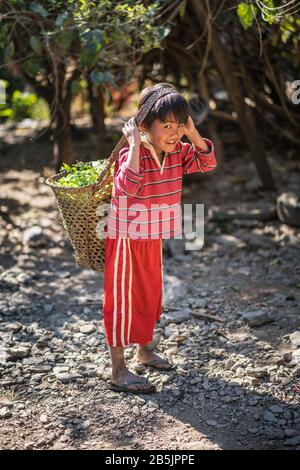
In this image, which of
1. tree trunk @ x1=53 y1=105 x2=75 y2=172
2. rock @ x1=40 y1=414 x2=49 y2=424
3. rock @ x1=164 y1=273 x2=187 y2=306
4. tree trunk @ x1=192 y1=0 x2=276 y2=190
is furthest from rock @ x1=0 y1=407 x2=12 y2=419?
tree trunk @ x1=192 y1=0 x2=276 y2=190

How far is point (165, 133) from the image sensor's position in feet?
8.39

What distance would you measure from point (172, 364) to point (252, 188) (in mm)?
2942

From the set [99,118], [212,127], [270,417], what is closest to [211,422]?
[270,417]

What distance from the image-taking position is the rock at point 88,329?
3520 mm

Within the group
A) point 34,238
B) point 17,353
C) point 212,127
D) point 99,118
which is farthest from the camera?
point 212,127

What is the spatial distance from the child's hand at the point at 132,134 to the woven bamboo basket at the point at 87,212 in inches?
4.1

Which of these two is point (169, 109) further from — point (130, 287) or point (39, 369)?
→ point (39, 369)

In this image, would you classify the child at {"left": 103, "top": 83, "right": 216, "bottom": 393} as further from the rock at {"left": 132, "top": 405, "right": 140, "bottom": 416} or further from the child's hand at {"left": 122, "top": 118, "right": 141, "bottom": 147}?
the rock at {"left": 132, "top": 405, "right": 140, "bottom": 416}

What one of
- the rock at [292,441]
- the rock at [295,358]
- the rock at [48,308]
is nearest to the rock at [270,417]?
the rock at [292,441]

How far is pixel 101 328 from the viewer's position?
11.7ft

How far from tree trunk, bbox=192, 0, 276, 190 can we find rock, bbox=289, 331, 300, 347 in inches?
93.1

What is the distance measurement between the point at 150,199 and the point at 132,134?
293 millimetres
